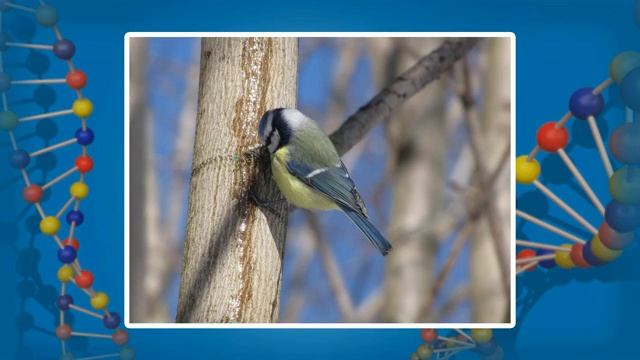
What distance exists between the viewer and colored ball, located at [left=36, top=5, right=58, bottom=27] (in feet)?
6.05

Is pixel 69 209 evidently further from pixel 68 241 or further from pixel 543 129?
pixel 543 129

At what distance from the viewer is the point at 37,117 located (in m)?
1.88

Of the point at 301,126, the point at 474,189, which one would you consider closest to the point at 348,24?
the point at 301,126

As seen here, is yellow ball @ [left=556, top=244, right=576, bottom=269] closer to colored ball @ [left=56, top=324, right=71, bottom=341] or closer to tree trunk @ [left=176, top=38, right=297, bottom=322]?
tree trunk @ [left=176, top=38, right=297, bottom=322]

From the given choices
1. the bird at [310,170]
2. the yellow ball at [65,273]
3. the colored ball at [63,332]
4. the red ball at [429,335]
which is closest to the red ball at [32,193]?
the yellow ball at [65,273]

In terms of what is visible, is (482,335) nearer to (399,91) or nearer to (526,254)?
(526,254)

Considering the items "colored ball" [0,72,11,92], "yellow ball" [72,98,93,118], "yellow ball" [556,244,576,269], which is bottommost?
"yellow ball" [556,244,576,269]

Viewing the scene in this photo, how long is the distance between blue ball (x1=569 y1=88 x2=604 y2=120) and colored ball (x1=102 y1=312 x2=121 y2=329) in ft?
3.74

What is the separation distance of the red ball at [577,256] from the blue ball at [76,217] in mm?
1129

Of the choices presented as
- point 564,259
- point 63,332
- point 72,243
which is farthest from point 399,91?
point 63,332

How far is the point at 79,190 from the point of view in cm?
188

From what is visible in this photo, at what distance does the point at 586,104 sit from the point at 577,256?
342 mm

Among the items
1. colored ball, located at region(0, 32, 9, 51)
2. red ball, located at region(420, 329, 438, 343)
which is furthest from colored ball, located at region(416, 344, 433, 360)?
colored ball, located at region(0, 32, 9, 51)

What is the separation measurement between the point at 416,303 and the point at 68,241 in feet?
3.03
